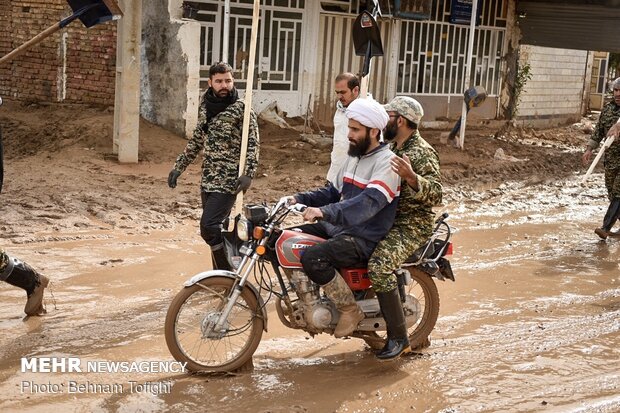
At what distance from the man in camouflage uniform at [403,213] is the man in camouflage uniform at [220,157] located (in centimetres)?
168

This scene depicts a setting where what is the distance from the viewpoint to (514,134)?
20.2 metres

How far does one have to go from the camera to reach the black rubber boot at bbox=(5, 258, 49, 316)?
20.9 ft

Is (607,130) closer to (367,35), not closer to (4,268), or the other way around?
(367,35)

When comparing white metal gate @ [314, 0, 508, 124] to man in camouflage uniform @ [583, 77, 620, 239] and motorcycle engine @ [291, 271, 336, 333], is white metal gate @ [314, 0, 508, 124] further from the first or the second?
motorcycle engine @ [291, 271, 336, 333]

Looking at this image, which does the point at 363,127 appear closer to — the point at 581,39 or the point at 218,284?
the point at 218,284

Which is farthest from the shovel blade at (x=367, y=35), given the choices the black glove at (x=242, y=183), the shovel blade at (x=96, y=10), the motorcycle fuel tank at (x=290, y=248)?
the motorcycle fuel tank at (x=290, y=248)

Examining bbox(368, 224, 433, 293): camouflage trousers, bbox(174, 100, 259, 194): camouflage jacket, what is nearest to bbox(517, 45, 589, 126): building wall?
bbox(174, 100, 259, 194): camouflage jacket

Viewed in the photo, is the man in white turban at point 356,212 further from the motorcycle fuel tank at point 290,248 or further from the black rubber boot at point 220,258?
the black rubber boot at point 220,258

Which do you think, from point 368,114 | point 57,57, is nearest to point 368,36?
point 368,114

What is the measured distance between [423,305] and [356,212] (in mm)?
1213

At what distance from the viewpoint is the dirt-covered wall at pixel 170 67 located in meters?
14.2

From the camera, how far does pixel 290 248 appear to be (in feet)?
18.3

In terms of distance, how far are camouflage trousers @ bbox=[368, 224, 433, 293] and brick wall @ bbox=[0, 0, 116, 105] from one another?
10.1 metres

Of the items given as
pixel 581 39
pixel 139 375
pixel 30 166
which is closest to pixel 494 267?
pixel 139 375
